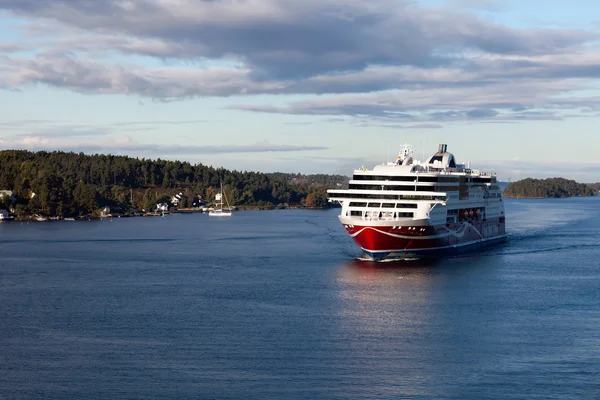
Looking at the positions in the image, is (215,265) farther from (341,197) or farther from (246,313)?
(246,313)


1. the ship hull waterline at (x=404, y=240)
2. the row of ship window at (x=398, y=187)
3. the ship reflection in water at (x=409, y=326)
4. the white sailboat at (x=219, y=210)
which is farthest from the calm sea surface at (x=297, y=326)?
the white sailboat at (x=219, y=210)

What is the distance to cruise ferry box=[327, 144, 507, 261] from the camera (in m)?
66.3

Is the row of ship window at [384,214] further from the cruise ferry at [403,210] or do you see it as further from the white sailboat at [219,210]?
the white sailboat at [219,210]

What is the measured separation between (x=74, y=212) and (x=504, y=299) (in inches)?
4357

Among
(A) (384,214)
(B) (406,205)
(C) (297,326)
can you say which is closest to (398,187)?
(B) (406,205)

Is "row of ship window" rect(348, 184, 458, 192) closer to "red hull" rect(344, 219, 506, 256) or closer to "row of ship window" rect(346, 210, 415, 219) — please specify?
"row of ship window" rect(346, 210, 415, 219)

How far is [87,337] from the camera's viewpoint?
40.0m

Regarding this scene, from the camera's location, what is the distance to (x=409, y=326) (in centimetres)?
4294

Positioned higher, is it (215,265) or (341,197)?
(341,197)

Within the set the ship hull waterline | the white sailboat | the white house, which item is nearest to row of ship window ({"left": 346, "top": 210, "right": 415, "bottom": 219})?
the ship hull waterline

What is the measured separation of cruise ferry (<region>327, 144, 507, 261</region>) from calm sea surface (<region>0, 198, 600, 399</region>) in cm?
177

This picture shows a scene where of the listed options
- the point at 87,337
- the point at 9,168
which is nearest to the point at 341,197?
the point at 87,337

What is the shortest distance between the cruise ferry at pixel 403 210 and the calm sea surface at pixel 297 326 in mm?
1771

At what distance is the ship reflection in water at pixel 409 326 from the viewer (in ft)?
110
